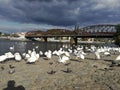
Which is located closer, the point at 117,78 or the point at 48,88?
the point at 48,88

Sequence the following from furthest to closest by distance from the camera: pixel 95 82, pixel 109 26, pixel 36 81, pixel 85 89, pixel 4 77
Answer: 1. pixel 109 26
2. pixel 4 77
3. pixel 36 81
4. pixel 95 82
5. pixel 85 89

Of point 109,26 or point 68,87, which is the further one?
point 109,26

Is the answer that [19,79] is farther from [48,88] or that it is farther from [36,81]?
[48,88]

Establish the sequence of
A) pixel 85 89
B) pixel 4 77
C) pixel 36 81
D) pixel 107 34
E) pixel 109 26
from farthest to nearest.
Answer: pixel 109 26 → pixel 107 34 → pixel 4 77 → pixel 36 81 → pixel 85 89

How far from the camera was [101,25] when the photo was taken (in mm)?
153500

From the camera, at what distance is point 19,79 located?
18688mm

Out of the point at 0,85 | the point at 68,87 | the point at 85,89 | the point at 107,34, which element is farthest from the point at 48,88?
the point at 107,34

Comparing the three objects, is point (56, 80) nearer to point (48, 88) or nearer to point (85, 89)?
point (48, 88)

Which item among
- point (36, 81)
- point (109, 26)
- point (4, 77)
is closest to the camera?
point (36, 81)

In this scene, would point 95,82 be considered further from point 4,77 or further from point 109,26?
point 109,26

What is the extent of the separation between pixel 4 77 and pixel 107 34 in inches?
4071

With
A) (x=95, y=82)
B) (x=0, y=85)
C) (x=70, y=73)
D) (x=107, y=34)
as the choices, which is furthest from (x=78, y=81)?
(x=107, y=34)

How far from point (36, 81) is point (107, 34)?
104684mm

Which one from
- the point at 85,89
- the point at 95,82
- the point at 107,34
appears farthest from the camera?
the point at 107,34
